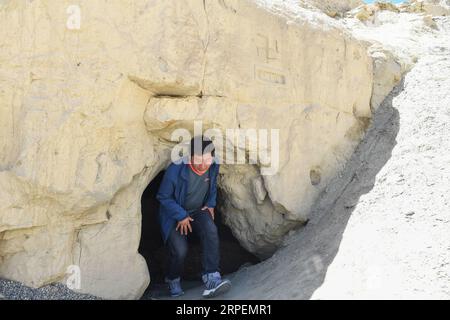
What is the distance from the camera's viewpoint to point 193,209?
12.8ft

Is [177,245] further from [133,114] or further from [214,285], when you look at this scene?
[133,114]

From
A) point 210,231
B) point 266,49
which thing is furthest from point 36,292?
point 266,49

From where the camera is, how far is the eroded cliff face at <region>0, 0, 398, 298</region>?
9.80 feet

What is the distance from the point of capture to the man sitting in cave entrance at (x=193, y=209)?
366 cm

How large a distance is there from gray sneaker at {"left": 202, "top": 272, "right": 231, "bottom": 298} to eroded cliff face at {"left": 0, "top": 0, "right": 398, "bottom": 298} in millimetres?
501

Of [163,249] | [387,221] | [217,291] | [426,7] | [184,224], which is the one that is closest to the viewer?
[387,221]

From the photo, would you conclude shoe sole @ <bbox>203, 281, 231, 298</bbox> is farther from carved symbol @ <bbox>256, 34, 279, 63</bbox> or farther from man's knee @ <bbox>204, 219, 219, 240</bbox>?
carved symbol @ <bbox>256, 34, 279, 63</bbox>

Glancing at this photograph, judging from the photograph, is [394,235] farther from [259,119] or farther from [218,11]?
[218,11]

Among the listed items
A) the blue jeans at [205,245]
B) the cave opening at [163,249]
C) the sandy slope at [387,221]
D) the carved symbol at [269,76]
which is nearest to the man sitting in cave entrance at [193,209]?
the blue jeans at [205,245]

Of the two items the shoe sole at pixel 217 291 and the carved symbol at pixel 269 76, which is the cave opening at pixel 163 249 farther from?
the carved symbol at pixel 269 76

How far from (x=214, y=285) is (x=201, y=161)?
1002 millimetres

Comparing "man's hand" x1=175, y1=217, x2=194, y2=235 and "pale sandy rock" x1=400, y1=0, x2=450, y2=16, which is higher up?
"pale sandy rock" x1=400, y1=0, x2=450, y2=16

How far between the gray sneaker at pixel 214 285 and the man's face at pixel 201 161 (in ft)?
2.88

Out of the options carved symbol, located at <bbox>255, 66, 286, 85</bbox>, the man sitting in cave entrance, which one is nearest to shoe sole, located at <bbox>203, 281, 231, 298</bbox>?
the man sitting in cave entrance
